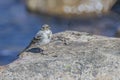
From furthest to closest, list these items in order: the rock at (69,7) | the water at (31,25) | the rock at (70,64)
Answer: the rock at (69,7) < the water at (31,25) < the rock at (70,64)

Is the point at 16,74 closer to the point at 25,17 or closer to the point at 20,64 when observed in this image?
the point at 20,64

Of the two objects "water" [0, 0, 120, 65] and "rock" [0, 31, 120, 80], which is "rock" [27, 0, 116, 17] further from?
"rock" [0, 31, 120, 80]

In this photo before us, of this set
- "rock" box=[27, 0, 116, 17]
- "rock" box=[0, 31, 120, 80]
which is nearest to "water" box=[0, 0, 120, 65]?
"rock" box=[27, 0, 116, 17]

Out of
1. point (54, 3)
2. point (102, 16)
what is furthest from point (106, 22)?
point (54, 3)

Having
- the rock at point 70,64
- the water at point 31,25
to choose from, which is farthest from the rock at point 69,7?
the rock at point 70,64

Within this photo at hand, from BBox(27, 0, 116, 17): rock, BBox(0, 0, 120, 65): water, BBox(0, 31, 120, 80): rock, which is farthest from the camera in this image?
BBox(27, 0, 116, 17): rock

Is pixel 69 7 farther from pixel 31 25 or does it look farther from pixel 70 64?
pixel 70 64

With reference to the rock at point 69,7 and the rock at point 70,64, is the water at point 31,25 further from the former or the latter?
the rock at point 70,64
